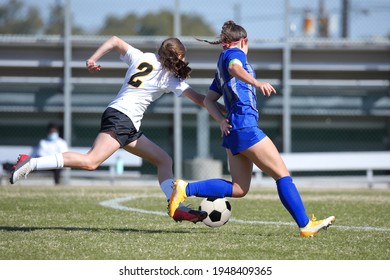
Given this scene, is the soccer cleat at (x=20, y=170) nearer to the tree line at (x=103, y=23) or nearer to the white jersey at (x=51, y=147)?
the white jersey at (x=51, y=147)

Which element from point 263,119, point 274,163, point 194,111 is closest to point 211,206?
point 274,163

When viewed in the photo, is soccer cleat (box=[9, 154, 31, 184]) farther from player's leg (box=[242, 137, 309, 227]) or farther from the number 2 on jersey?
player's leg (box=[242, 137, 309, 227])

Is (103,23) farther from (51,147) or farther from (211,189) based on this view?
(211,189)

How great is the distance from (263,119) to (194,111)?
7.32ft

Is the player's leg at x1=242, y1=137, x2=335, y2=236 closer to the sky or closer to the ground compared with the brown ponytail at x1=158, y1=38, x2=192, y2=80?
closer to the ground

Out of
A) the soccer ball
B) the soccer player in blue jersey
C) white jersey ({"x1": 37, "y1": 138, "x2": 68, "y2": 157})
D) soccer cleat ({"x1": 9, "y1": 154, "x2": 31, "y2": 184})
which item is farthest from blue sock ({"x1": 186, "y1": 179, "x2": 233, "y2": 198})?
white jersey ({"x1": 37, "y1": 138, "x2": 68, "y2": 157})

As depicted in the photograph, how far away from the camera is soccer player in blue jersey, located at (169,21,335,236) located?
6992 millimetres

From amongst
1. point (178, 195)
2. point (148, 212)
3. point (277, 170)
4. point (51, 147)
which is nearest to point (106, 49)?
point (178, 195)

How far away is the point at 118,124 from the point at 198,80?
1238 cm

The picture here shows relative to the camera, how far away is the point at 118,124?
24.9ft

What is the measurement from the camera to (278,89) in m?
20.3

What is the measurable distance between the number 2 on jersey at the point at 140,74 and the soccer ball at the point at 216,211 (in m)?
1.31

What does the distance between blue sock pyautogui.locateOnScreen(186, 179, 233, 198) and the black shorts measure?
0.79m
